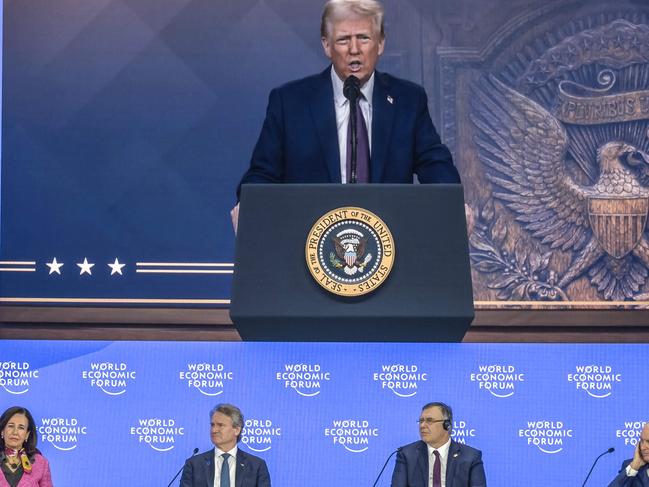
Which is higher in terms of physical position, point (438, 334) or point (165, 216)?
point (165, 216)

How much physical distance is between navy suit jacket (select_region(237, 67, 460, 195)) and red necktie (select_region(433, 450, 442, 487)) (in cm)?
115

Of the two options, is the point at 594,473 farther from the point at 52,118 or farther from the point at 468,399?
the point at 52,118

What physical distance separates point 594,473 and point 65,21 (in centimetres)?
379

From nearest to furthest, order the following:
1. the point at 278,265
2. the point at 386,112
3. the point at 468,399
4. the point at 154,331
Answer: the point at 278,265 < the point at 386,112 < the point at 468,399 < the point at 154,331

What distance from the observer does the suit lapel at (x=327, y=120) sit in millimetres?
3789

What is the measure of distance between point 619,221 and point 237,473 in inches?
115

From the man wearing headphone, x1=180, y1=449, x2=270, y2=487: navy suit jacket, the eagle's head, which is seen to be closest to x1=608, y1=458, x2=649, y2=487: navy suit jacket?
the man wearing headphone

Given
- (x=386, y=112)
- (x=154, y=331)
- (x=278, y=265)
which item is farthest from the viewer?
(x=154, y=331)

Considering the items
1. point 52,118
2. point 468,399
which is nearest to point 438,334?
point 468,399

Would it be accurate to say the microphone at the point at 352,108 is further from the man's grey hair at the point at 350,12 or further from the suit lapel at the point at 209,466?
the suit lapel at the point at 209,466

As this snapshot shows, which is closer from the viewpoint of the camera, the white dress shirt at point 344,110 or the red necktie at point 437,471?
the white dress shirt at point 344,110

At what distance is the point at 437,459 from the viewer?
4.39 meters

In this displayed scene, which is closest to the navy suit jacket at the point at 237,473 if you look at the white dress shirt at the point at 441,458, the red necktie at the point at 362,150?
the white dress shirt at the point at 441,458

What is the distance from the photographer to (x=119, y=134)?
6.46 metres
